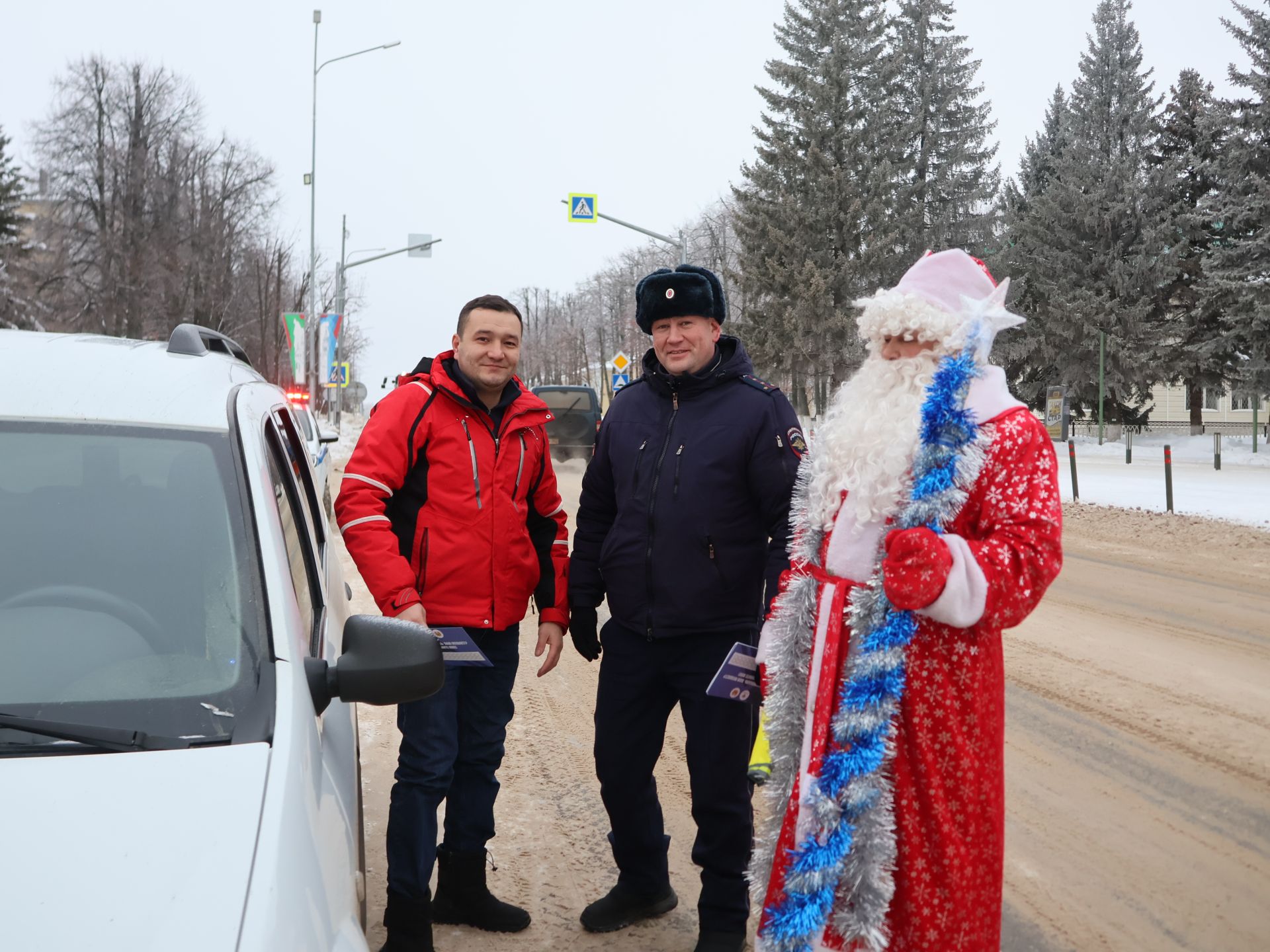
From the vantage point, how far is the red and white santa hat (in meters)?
2.56

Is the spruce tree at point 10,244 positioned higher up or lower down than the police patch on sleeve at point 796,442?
higher up

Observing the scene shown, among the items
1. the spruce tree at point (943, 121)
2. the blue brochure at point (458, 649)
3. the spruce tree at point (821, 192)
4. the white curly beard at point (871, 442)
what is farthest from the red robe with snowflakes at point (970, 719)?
the spruce tree at point (943, 121)

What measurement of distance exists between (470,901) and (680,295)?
6.66ft

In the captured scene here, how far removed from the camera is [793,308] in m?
39.7

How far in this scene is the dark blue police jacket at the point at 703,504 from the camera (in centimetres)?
332

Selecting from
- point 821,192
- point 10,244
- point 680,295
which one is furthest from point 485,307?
point 10,244

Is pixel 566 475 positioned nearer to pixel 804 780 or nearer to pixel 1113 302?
pixel 804 780

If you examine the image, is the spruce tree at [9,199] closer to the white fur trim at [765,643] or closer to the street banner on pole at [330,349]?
the street banner on pole at [330,349]

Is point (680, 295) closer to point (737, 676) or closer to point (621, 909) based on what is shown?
point (737, 676)

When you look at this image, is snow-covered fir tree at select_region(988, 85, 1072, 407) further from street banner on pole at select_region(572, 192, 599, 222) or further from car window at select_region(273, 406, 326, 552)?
→ car window at select_region(273, 406, 326, 552)

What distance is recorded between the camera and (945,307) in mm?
2586

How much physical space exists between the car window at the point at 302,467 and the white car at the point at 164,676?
0.50 meters

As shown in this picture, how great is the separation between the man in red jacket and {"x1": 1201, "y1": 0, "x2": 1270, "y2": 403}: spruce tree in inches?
1155

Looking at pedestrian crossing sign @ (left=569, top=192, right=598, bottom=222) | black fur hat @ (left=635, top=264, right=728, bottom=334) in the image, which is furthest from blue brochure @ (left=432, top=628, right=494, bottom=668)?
pedestrian crossing sign @ (left=569, top=192, right=598, bottom=222)
